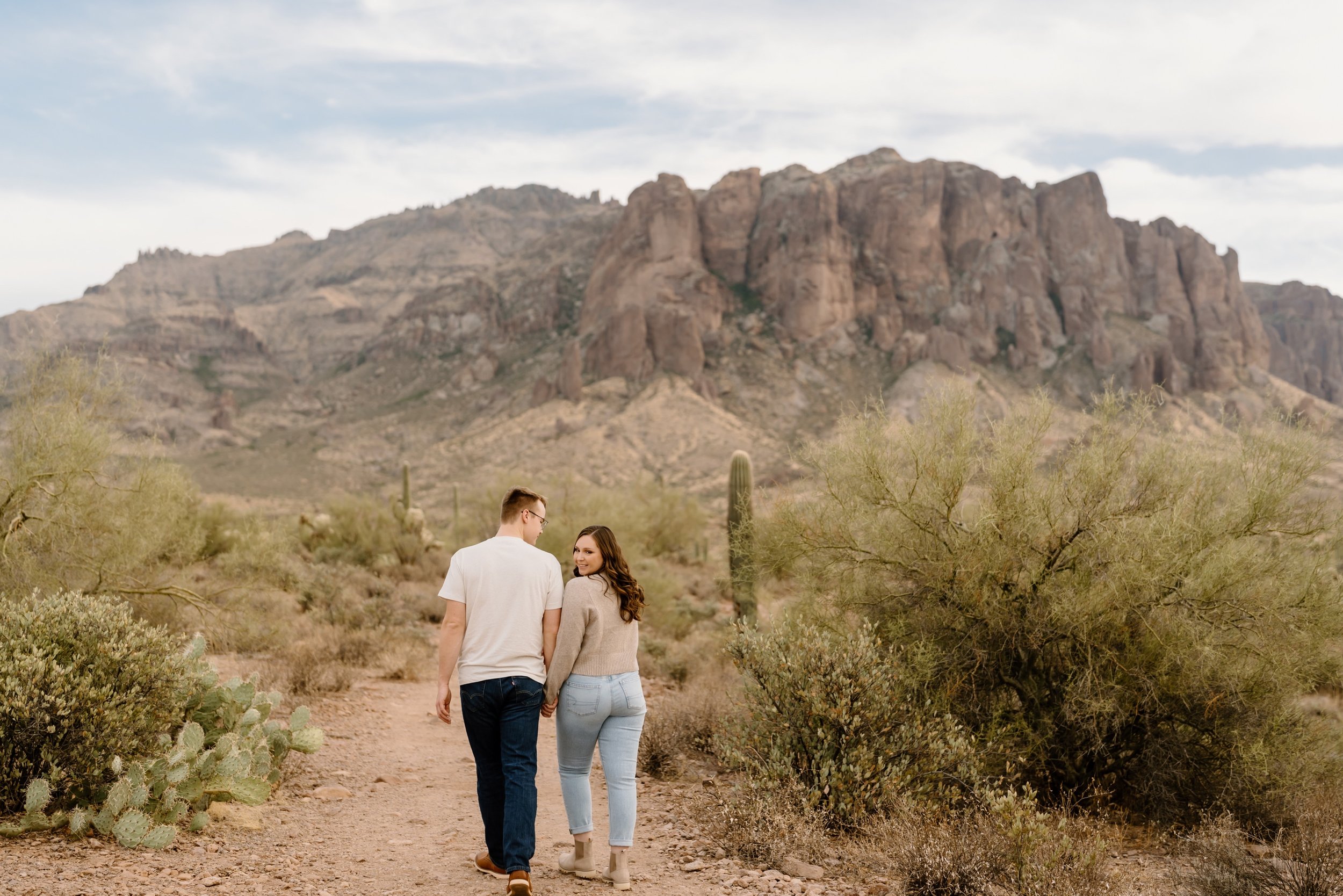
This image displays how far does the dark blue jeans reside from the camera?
14.1 feet

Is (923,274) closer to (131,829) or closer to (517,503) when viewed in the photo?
(517,503)

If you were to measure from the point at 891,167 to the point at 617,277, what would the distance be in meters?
31.1

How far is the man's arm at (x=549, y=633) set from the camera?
4477 millimetres

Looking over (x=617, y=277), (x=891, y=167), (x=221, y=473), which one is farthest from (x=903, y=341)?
(x=221, y=473)

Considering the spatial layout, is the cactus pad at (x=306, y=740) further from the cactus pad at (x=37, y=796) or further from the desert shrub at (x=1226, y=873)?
the desert shrub at (x=1226, y=873)

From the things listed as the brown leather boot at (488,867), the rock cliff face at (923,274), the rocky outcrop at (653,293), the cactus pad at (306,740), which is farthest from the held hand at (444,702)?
the rock cliff face at (923,274)

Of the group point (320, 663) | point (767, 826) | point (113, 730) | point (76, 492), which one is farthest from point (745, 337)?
point (113, 730)

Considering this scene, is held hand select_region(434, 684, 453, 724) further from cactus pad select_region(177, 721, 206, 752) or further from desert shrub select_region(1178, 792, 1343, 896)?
desert shrub select_region(1178, 792, 1343, 896)

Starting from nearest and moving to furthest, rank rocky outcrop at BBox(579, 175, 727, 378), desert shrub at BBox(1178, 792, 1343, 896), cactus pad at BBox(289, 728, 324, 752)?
desert shrub at BBox(1178, 792, 1343, 896)
cactus pad at BBox(289, 728, 324, 752)
rocky outcrop at BBox(579, 175, 727, 378)

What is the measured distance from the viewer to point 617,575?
4.52m

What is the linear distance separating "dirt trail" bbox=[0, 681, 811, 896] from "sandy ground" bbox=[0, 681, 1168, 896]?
11 mm

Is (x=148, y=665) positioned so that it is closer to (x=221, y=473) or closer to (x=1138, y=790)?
(x=1138, y=790)

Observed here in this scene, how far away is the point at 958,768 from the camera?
6.02 meters

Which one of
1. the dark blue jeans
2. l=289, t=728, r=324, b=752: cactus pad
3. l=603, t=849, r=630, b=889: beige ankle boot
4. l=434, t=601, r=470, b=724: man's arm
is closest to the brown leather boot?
the dark blue jeans
